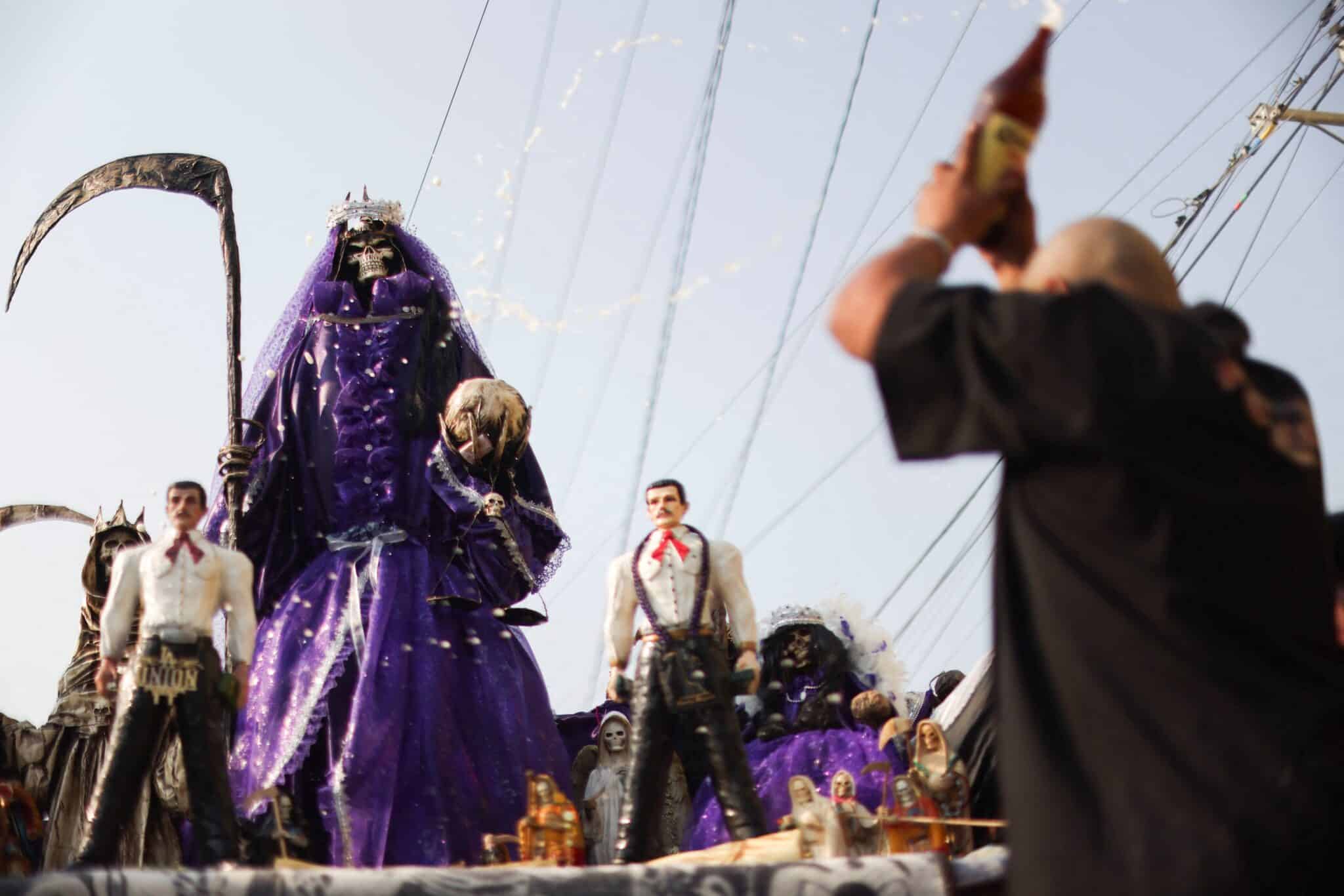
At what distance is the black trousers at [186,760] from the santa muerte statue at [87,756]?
159 centimetres

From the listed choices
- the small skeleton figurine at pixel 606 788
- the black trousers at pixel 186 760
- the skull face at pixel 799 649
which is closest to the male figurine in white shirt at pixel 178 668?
the black trousers at pixel 186 760

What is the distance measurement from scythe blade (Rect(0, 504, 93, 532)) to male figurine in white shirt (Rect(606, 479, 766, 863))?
649 cm

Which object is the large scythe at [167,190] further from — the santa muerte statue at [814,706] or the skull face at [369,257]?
the santa muerte statue at [814,706]

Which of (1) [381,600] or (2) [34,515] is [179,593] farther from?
(2) [34,515]

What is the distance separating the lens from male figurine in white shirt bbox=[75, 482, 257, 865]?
569 cm

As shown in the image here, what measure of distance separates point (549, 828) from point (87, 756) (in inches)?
126

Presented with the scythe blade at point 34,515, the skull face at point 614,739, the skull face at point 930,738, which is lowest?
the skull face at point 930,738

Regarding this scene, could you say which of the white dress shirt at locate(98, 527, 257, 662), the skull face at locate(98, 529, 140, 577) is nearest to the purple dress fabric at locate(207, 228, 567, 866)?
the skull face at locate(98, 529, 140, 577)

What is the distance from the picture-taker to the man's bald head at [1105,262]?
1.93 metres

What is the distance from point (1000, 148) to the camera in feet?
6.59

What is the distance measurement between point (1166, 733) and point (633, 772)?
4.46 meters

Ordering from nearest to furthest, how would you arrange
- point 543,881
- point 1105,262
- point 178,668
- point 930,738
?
point 1105,262 < point 543,881 < point 178,668 < point 930,738

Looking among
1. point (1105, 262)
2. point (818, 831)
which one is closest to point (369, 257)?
point (818, 831)

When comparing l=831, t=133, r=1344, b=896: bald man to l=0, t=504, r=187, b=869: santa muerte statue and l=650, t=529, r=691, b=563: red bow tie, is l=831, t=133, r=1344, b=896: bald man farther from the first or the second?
l=0, t=504, r=187, b=869: santa muerte statue
